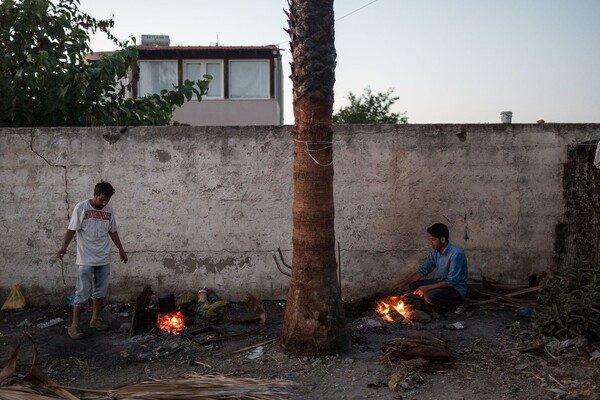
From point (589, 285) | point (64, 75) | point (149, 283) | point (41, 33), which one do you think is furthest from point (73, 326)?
point (589, 285)

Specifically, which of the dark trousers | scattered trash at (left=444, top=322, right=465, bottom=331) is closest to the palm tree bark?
scattered trash at (left=444, top=322, right=465, bottom=331)

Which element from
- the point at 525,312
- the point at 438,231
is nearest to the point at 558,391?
the point at 525,312

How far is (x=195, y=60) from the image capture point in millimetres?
20141

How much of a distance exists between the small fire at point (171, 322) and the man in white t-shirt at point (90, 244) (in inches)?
29.8

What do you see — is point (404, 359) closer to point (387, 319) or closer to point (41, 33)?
point (387, 319)

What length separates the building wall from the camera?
20.2 m

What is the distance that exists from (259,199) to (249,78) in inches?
540

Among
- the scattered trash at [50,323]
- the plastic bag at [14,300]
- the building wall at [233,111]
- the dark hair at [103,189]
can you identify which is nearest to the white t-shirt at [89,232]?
the dark hair at [103,189]

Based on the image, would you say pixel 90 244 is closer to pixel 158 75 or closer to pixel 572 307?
pixel 572 307

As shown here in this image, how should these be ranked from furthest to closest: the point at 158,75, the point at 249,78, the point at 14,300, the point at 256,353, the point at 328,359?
1. the point at 158,75
2. the point at 249,78
3. the point at 14,300
4. the point at 256,353
5. the point at 328,359

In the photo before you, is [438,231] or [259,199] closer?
[438,231]

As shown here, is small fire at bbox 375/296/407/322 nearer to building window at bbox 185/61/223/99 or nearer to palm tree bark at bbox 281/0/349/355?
palm tree bark at bbox 281/0/349/355

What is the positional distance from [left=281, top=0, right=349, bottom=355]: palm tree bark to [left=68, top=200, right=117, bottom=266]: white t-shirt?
242 cm

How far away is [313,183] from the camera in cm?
526
